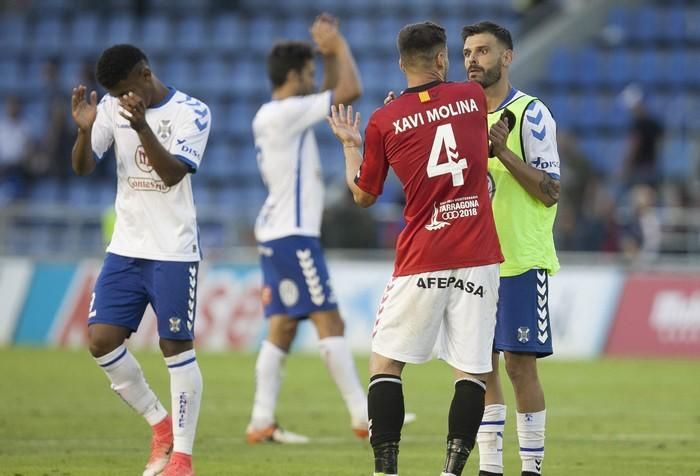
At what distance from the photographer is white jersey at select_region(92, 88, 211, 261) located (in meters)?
8.32

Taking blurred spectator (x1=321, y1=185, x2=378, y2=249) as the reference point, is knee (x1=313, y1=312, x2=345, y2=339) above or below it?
below

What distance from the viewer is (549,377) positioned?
16.5 m

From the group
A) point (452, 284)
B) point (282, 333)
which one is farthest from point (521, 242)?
point (282, 333)

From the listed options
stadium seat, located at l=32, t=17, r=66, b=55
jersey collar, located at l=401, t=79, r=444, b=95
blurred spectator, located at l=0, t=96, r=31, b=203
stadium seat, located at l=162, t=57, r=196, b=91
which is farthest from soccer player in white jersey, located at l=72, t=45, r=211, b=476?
stadium seat, located at l=32, t=17, r=66, b=55

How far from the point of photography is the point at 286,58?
11.2m

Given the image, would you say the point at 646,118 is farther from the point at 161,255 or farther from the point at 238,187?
the point at 161,255

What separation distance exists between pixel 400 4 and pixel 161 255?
20091 millimetres

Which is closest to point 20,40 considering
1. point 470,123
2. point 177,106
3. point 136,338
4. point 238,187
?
point 238,187

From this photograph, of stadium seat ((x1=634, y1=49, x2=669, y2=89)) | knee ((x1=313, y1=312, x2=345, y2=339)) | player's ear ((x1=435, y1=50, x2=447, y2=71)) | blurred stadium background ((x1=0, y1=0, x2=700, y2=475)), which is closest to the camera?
player's ear ((x1=435, y1=50, x2=447, y2=71))

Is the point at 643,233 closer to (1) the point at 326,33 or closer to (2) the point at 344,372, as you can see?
(2) the point at 344,372

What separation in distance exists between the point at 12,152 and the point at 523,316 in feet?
58.3

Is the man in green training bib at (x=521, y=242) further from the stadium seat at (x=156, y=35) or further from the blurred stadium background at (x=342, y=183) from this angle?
the stadium seat at (x=156, y=35)

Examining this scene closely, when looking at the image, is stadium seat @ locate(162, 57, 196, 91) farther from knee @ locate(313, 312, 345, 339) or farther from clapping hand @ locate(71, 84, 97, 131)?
clapping hand @ locate(71, 84, 97, 131)

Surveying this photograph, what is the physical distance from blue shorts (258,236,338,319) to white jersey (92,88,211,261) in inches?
102
